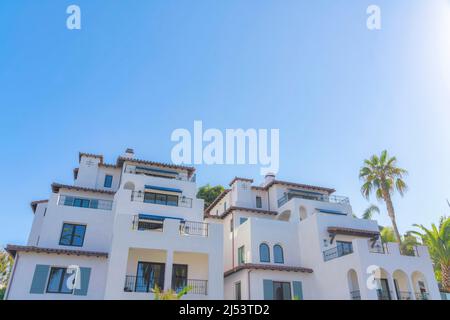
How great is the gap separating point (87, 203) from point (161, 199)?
617 cm

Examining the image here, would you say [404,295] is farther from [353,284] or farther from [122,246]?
[122,246]

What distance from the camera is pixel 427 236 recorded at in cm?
3167

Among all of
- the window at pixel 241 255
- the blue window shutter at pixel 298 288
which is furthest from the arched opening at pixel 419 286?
the window at pixel 241 255

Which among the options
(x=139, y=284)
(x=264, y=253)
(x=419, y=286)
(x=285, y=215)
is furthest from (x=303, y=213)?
(x=139, y=284)

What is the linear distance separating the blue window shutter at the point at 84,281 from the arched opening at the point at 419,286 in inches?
871

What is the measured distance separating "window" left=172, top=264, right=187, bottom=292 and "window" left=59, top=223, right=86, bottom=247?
7.01 meters

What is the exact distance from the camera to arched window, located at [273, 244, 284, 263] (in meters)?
28.6

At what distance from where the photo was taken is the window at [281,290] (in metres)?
26.0

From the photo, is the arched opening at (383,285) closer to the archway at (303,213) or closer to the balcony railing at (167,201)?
the archway at (303,213)

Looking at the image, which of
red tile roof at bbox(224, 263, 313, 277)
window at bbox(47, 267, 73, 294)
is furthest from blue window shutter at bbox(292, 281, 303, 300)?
window at bbox(47, 267, 73, 294)

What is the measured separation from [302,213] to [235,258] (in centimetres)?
748
